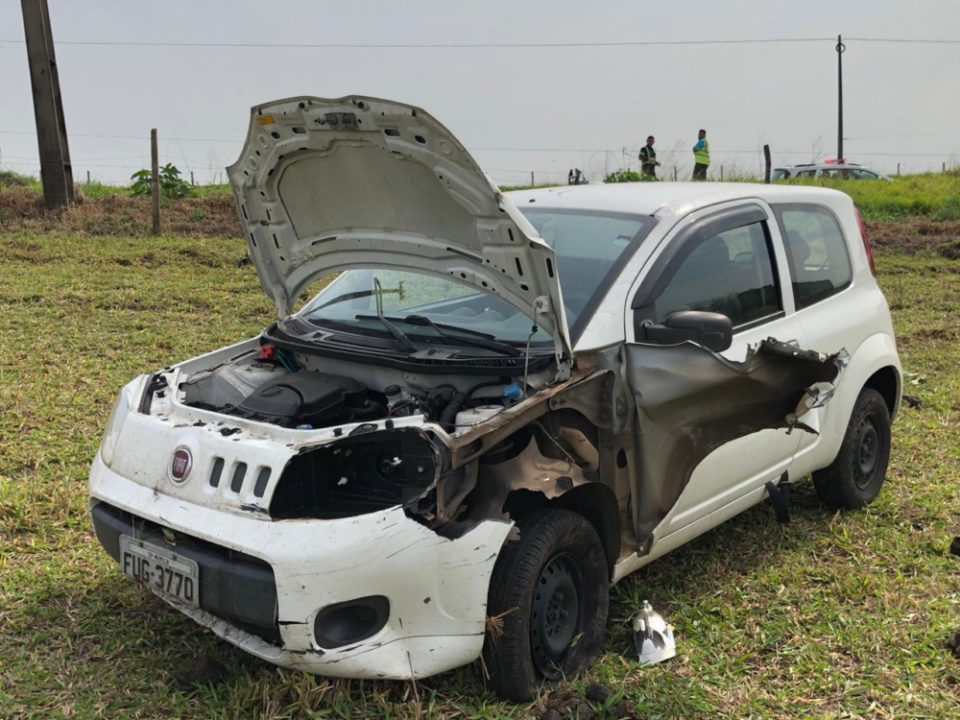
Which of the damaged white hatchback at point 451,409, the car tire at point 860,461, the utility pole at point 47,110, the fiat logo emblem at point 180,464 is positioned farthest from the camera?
the utility pole at point 47,110

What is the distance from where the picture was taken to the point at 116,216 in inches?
602

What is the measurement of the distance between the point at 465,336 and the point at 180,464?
1150mm

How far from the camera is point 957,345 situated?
880 cm

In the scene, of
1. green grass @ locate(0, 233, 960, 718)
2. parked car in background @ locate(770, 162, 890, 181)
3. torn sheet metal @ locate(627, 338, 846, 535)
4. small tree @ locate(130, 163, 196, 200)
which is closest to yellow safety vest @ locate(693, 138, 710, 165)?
parked car in background @ locate(770, 162, 890, 181)

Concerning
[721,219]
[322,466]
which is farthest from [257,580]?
[721,219]

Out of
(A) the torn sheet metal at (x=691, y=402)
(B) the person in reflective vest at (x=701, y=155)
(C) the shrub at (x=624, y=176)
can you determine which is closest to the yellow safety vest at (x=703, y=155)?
(B) the person in reflective vest at (x=701, y=155)

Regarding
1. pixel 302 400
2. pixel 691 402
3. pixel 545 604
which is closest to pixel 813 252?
pixel 691 402

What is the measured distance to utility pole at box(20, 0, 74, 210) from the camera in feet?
51.1

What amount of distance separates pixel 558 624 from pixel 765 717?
0.73 m

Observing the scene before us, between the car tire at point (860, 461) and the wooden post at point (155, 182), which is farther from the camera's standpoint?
the wooden post at point (155, 182)

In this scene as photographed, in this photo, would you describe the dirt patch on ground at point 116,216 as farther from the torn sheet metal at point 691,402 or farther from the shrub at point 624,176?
the torn sheet metal at point 691,402

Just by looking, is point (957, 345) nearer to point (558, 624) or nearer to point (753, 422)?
point (753, 422)

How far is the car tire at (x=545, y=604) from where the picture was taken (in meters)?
3.03

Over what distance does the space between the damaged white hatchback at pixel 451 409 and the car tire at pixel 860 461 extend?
42cm
